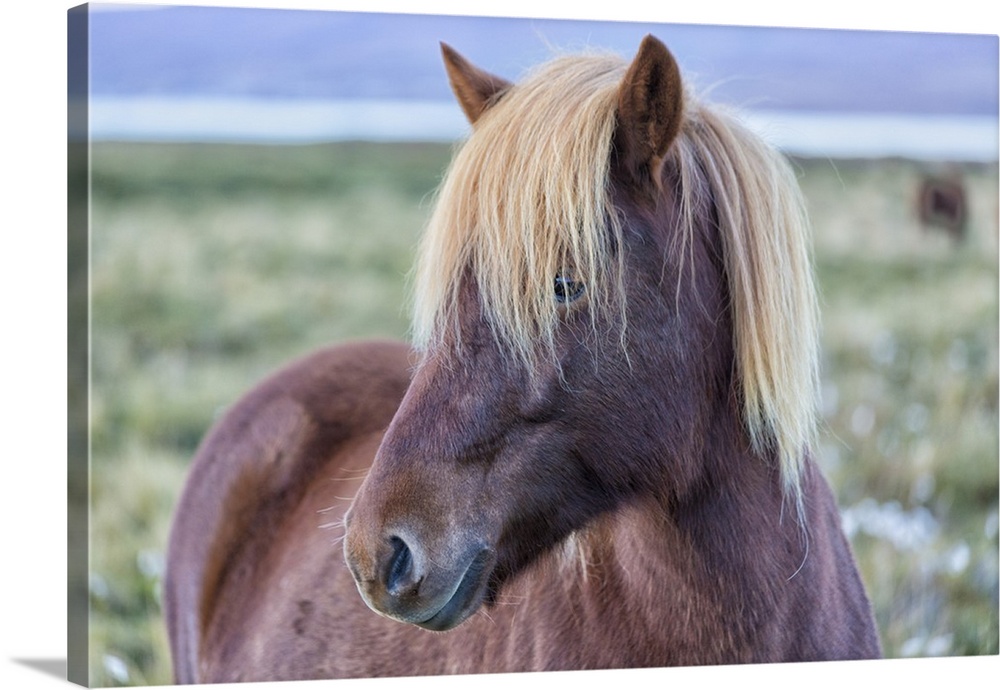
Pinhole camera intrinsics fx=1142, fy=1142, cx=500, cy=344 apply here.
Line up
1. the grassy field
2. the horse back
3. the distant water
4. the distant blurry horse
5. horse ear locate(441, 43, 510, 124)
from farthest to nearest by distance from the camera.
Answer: the distant blurry horse, the distant water, the grassy field, the horse back, horse ear locate(441, 43, 510, 124)

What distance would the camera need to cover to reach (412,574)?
1828 mm

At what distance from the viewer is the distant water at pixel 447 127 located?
3.33 m

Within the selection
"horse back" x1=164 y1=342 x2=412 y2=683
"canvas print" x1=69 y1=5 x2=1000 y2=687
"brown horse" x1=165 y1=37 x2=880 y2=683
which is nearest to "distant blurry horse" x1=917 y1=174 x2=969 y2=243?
"canvas print" x1=69 y1=5 x2=1000 y2=687

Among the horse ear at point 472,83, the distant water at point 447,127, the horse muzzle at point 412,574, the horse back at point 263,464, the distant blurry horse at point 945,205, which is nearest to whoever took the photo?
the horse muzzle at point 412,574

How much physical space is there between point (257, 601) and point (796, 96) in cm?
214

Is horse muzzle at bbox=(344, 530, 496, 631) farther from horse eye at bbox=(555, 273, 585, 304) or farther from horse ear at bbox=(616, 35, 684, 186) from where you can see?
horse ear at bbox=(616, 35, 684, 186)

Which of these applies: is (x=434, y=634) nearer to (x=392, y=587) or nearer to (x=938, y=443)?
(x=392, y=587)

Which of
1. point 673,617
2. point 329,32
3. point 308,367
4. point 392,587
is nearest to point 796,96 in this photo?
point 329,32

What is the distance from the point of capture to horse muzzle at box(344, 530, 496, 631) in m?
1.82

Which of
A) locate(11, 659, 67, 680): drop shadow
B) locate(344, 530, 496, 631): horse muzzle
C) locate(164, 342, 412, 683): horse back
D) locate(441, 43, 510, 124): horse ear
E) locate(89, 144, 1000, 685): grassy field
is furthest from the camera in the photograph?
locate(89, 144, 1000, 685): grassy field

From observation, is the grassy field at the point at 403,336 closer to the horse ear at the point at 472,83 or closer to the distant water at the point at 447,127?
the distant water at the point at 447,127

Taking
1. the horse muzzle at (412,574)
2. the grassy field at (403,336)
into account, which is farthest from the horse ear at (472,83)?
the grassy field at (403,336)

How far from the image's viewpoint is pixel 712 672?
210cm

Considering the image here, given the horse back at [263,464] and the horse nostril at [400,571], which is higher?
the horse nostril at [400,571]
